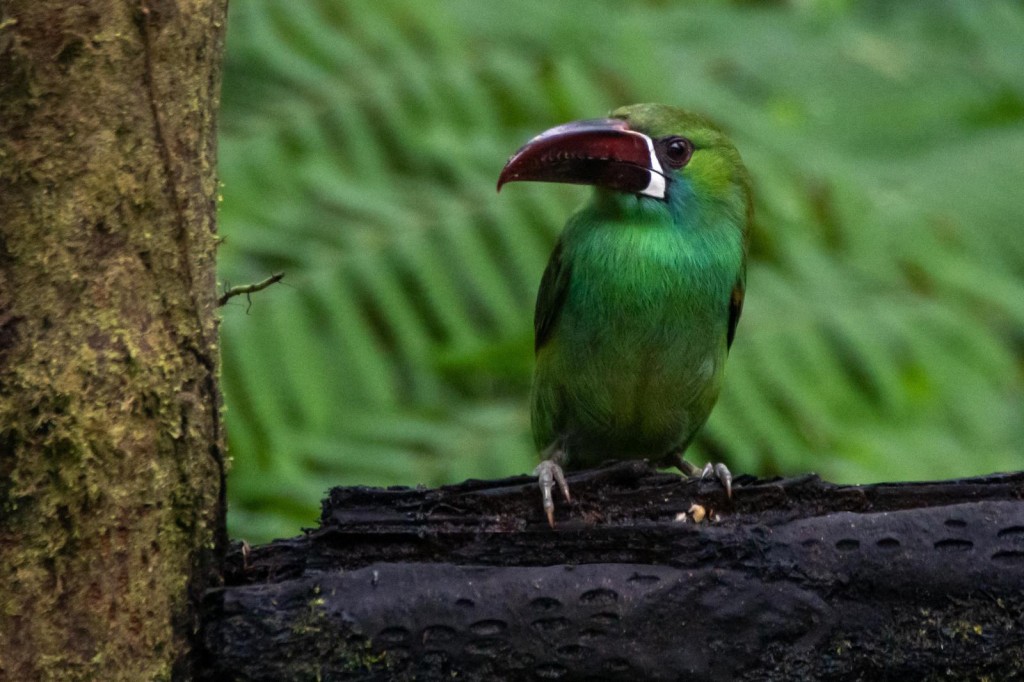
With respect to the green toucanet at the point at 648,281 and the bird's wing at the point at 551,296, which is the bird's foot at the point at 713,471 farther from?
the bird's wing at the point at 551,296

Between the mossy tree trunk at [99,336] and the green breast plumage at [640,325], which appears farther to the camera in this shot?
the green breast plumage at [640,325]

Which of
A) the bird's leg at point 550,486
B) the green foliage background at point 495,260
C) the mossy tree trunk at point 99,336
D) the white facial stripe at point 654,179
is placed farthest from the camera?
the green foliage background at point 495,260

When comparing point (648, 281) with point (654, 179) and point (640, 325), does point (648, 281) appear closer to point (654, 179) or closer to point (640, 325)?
point (640, 325)

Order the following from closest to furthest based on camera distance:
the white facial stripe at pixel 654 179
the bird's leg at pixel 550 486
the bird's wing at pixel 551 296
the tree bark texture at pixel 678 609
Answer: the tree bark texture at pixel 678 609, the bird's leg at pixel 550 486, the white facial stripe at pixel 654 179, the bird's wing at pixel 551 296

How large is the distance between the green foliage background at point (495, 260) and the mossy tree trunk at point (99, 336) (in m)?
1.69

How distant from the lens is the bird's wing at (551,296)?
358 centimetres

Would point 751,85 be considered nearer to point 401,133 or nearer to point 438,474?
point 401,133

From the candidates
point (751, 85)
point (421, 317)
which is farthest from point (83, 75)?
point (751, 85)

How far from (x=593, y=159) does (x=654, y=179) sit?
0.76 ft

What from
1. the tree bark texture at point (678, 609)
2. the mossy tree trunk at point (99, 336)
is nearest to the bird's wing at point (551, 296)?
the tree bark texture at point (678, 609)

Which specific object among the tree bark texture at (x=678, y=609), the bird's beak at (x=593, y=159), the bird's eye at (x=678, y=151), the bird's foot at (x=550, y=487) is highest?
the bird's eye at (x=678, y=151)

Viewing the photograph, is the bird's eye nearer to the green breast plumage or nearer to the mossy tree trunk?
the green breast plumage

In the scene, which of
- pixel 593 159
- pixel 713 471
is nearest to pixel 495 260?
pixel 593 159

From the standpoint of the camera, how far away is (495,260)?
4730 millimetres
